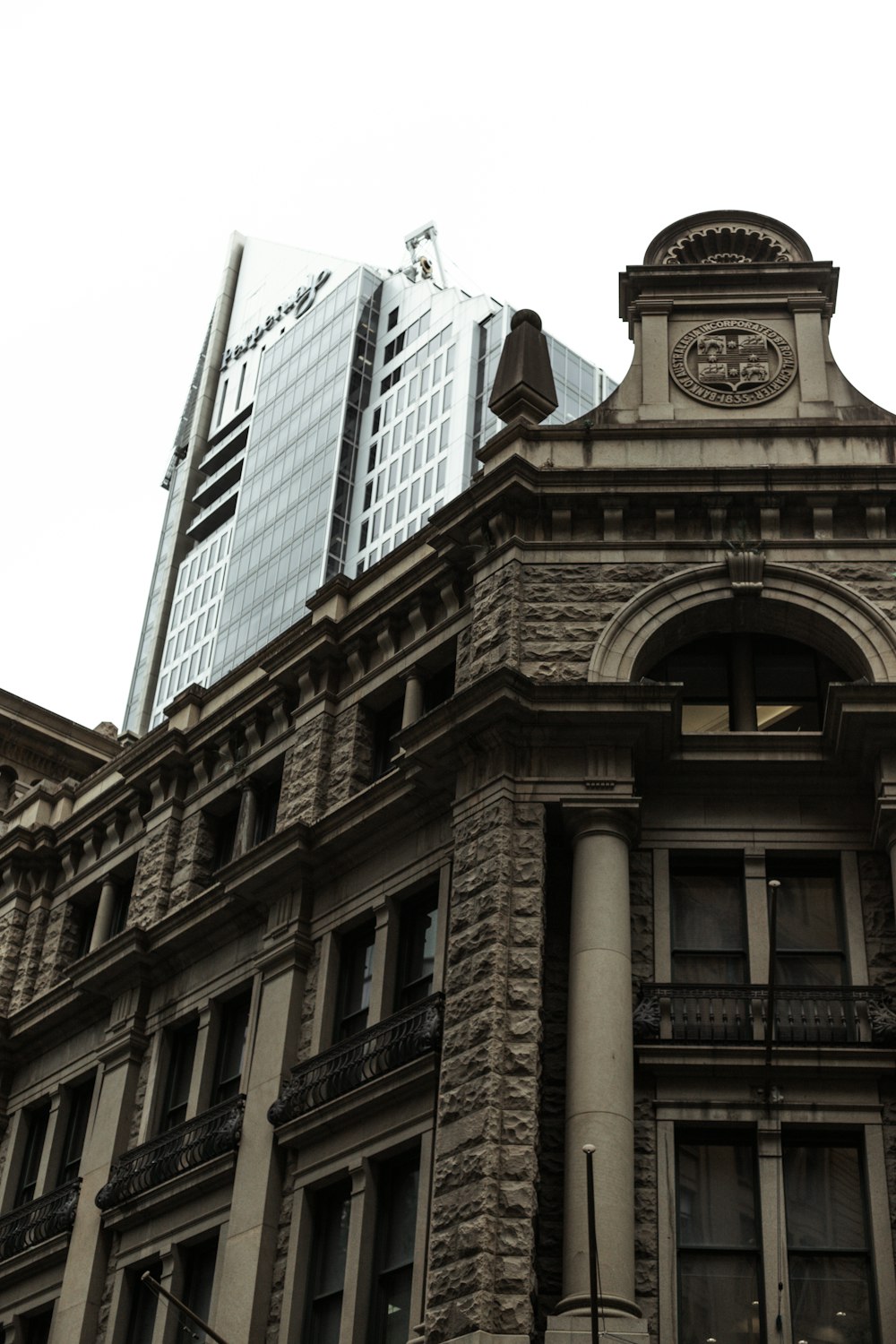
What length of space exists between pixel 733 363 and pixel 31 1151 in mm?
18993

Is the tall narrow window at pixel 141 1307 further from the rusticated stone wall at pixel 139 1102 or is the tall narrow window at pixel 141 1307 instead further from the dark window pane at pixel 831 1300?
the dark window pane at pixel 831 1300

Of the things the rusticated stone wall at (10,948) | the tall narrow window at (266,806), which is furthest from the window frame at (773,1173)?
the rusticated stone wall at (10,948)

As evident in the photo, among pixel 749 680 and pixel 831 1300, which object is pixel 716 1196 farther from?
pixel 749 680

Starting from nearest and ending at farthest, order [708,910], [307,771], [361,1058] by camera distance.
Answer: [708,910], [361,1058], [307,771]

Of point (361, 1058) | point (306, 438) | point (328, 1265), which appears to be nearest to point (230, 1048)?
point (361, 1058)

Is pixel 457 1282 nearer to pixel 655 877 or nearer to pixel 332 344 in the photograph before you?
pixel 655 877

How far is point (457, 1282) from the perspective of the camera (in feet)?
69.9

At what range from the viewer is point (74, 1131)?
3281 centimetres

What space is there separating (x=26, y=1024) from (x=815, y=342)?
18947 millimetres

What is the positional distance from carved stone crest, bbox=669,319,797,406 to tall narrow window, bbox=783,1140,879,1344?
1238 cm

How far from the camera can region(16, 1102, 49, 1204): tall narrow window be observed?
3303 centimetres

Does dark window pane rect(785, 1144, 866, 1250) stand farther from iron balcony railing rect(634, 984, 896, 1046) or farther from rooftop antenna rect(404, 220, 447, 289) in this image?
rooftop antenna rect(404, 220, 447, 289)

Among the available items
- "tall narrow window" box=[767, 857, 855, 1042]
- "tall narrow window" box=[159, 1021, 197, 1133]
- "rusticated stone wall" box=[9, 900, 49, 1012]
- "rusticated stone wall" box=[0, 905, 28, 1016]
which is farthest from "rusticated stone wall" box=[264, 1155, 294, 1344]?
"rusticated stone wall" box=[0, 905, 28, 1016]

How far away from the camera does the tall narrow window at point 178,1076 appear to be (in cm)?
3023
